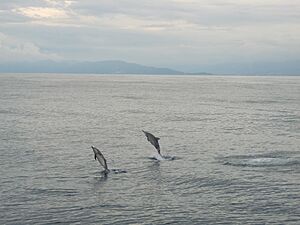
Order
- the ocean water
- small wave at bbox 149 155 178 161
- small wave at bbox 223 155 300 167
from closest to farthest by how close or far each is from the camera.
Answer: the ocean water → small wave at bbox 223 155 300 167 → small wave at bbox 149 155 178 161

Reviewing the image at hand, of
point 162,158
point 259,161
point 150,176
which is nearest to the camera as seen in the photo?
point 150,176

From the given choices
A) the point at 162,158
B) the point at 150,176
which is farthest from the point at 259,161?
the point at 150,176

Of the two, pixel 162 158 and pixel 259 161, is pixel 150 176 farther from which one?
pixel 259 161

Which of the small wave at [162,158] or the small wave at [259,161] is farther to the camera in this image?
the small wave at [162,158]

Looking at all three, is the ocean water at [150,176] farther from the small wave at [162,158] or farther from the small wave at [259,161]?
the small wave at [162,158]

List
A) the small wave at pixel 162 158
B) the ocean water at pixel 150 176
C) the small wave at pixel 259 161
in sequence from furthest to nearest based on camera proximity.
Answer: the small wave at pixel 162 158 < the small wave at pixel 259 161 < the ocean water at pixel 150 176

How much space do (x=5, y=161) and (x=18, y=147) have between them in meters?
8.88

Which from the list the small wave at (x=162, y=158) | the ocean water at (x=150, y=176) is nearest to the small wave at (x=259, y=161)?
the ocean water at (x=150, y=176)

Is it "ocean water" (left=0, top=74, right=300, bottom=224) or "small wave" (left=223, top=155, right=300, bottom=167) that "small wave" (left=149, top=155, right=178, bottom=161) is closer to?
"ocean water" (left=0, top=74, right=300, bottom=224)

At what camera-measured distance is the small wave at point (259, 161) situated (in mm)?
48666

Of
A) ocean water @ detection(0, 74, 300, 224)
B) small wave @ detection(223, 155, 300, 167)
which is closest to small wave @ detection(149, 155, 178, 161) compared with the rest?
ocean water @ detection(0, 74, 300, 224)

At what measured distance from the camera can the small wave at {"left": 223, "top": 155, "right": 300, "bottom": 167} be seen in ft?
160

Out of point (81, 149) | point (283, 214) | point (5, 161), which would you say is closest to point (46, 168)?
point (5, 161)

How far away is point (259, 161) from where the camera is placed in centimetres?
5016
